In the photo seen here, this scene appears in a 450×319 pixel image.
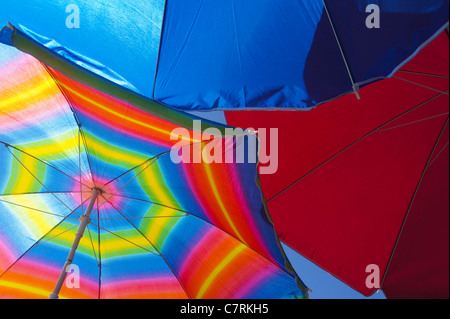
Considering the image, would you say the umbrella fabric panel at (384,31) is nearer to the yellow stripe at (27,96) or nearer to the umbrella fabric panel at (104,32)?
the umbrella fabric panel at (104,32)

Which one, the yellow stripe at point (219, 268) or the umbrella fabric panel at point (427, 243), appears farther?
the umbrella fabric panel at point (427, 243)

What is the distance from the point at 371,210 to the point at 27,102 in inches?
111

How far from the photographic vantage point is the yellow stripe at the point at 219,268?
3168mm

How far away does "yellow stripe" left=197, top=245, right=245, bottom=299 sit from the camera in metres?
3.17

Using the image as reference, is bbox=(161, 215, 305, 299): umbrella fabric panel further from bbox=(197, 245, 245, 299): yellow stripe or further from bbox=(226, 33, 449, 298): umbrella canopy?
bbox=(226, 33, 449, 298): umbrella canopy

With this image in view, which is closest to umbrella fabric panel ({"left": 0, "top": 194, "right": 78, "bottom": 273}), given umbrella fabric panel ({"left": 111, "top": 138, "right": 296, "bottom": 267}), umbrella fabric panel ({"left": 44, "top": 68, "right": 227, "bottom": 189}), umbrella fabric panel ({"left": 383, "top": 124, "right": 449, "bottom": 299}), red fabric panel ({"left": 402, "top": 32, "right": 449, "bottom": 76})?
umbrella fabric panel ({"left": 44, "top": 68, "right": 227, "bottom": 189})

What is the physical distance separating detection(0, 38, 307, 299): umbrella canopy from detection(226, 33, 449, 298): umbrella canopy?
995 millimetres

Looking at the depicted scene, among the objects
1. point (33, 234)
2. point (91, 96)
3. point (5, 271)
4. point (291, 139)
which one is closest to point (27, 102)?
point (91, 96)

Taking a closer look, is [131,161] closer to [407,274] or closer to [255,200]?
[255,200]

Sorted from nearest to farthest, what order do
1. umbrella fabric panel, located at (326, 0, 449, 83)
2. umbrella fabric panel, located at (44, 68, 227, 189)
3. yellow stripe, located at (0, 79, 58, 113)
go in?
1. umbrella fabric panel, located at (326, 0, 449, 83)
2. umbrella fabric panel, located at (44, 68, 227, 189)
3. yellow stripe, located at (0, 79, 58, 113)

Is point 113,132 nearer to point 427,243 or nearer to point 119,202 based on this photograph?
point 119,202

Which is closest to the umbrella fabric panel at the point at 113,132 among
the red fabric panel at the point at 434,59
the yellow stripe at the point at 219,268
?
the yellow stripe at the point at 219,268

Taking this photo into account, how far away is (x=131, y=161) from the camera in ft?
10.4

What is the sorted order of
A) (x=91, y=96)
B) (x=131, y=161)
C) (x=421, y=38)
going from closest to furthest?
(x=421, y=38)
(x=91, y=96)
(x=131, y=161)
